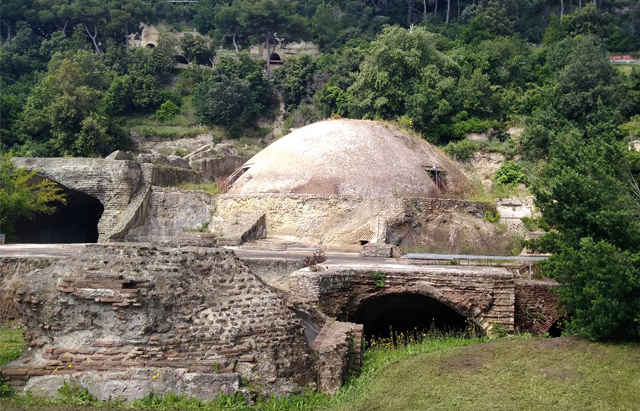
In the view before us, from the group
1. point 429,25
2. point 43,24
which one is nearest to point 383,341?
point 429,25

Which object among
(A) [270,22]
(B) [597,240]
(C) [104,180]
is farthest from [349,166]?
(A) [270,22]

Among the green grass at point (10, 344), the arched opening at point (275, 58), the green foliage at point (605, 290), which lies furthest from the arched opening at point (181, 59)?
the green foliage at point (605, 290)

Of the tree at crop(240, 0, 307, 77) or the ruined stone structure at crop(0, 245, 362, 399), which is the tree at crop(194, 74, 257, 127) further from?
the ruined stone structure at crop(0, 245, 362, 399)

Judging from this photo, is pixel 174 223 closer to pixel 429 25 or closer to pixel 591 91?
pixel 591 91

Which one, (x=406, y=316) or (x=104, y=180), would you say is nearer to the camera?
(x=406, y=316)

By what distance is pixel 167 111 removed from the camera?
44375mm

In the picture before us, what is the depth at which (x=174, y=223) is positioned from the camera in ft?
67.5

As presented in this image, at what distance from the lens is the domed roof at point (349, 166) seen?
1938 cm

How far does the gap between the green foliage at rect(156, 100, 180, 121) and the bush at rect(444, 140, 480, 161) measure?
74.7 ft

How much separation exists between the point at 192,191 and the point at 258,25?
35.3m

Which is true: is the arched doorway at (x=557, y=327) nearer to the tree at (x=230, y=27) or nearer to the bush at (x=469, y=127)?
the bush at (x=469, y=127)

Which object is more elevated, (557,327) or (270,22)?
(270,22)

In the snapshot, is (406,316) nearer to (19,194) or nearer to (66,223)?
(19,194)

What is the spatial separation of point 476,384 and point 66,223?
21364 millimetres
